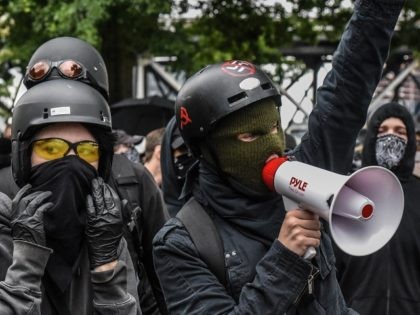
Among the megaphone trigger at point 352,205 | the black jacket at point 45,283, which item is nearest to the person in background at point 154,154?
the black jacket at point 45,283

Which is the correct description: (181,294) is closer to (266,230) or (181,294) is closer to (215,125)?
(266,230)

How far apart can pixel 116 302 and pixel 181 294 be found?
39 centimetres

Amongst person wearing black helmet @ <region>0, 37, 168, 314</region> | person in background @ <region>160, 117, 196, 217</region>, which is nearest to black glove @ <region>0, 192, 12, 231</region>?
person wearing black helmet @ <region>0, 37, 168, 314</region>

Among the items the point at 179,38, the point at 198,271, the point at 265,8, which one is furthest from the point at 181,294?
the point at 265,8

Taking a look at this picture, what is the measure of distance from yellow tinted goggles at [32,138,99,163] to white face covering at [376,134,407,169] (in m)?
2.75

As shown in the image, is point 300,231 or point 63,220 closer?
point 300,231

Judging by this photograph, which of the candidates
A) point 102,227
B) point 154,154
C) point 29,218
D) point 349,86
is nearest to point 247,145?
point 349,86

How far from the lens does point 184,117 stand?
11.0 feet

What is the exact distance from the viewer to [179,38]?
45.1ft

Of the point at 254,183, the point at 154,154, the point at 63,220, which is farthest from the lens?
the point at 154,154

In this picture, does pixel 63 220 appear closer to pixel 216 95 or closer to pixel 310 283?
pixel 216 95

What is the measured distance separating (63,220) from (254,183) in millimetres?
709

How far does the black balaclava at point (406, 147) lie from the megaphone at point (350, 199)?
2.93 meters

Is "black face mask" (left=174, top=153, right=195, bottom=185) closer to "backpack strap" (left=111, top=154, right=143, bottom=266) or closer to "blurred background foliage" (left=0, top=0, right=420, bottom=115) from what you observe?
"backpack strap" (left=111, top=154, right=143, bottom=266)
